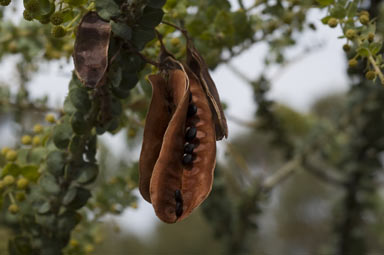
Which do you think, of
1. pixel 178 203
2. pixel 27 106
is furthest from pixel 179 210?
pixel 27 106

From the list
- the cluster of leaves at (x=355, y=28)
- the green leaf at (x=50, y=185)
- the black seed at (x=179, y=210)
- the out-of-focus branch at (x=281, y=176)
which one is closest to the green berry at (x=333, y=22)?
the cluster of leaves at (x=355, y=28)

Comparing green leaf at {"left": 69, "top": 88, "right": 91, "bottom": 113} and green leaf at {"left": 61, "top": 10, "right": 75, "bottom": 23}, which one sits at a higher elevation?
green leaf at {"left": 61, "top": 10, "right": 75, "bottom": 23}

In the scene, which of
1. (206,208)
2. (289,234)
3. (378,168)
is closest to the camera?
(206,208)

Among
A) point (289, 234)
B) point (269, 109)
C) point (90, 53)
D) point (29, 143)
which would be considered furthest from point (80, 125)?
point (289, 234)

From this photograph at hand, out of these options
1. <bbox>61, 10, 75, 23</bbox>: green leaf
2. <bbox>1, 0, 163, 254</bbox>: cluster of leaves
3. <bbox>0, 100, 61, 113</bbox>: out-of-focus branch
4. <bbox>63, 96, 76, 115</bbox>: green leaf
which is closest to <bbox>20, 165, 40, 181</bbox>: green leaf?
<bbox>1, 0, 163, 254</bbox>: cluster of leaves

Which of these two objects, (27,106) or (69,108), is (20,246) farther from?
(27,106)

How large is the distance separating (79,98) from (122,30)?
0.33 feet

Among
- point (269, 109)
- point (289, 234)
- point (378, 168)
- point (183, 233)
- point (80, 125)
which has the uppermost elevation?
point (80, 125)

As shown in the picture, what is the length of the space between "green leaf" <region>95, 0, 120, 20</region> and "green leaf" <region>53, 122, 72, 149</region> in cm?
16

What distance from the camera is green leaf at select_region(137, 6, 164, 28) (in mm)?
480

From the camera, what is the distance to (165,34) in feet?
2.00

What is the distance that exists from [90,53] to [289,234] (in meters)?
7.40

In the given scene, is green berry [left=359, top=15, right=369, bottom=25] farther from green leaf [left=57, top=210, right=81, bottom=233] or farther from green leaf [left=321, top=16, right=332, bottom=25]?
green leaf [left=57, top=210, right=81, bottom=233]

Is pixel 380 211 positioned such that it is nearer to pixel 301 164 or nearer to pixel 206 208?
pixel 301 164
